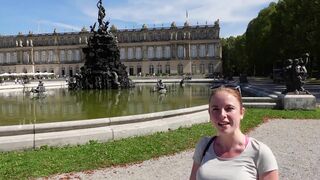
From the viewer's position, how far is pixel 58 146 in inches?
370

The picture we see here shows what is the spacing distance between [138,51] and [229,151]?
117 m

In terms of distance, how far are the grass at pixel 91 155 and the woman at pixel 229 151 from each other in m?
5.11

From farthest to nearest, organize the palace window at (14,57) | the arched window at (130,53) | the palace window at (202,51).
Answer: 1. the palace window at (14,57)
2. the arched window at (130,53)
3. the palace window at (202,51)

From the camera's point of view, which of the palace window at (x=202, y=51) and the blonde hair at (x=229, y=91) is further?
the palace window at (x=202, y=51)

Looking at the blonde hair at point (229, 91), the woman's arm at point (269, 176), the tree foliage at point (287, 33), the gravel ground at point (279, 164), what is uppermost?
the tree foliage at point (287, 33)

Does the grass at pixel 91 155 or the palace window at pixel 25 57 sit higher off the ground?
the palace window at pixel 25 57

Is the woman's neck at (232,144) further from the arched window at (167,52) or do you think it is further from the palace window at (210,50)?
the arched window at (167,52)

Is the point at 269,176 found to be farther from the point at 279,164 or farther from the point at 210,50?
the point at 210,50

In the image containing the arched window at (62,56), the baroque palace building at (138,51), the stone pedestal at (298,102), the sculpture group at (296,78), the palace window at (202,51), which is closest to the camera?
the stone pedestal at (298,102)

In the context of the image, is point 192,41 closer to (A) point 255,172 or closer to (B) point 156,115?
(B) point 156,115

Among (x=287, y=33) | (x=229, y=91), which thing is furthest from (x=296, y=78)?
(x=287, y=33)

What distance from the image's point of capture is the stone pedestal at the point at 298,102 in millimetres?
16891

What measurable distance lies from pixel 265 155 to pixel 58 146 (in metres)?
7.34

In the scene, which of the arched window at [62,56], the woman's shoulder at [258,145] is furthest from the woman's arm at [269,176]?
the arched window at [62,56]
